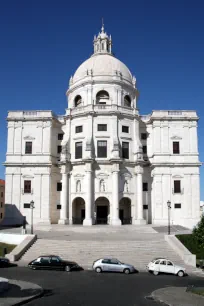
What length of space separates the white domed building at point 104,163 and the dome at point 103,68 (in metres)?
0.81

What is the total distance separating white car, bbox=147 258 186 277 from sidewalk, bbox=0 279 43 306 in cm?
1069

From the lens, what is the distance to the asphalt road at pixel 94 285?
1783cm

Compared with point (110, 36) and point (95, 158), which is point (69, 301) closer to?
point (95, 158)

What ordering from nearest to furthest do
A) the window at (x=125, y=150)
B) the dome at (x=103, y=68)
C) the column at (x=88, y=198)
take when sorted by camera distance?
the column at (x=88, y=198) → the window at (x=125, y=150) → the dome at (x=103, y=68)

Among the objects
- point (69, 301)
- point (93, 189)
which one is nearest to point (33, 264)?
point (69, 301)

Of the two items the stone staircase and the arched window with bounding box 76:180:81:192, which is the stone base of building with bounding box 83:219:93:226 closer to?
the arched window with bounding box 76:180:81:192

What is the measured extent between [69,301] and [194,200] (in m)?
40.1

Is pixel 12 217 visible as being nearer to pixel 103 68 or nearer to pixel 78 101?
pixel 78 101

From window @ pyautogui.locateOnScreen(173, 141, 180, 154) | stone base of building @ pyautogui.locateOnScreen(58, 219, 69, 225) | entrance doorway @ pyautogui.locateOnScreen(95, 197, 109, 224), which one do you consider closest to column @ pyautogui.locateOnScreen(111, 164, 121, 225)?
entrance doorway @ pyautogui.locateOnScreen(95, 197, 109, 224)

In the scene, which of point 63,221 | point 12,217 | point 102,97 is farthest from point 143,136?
point 12,217

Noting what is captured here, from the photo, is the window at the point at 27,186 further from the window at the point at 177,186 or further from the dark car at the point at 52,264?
the dark car at the point at 52,264

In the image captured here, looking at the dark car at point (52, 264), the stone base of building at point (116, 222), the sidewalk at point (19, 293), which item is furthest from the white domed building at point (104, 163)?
the sidewalk at point (19, 293)

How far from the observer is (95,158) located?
5397cm

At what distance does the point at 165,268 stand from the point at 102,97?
123 ft
